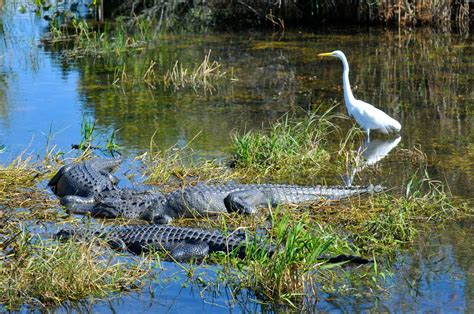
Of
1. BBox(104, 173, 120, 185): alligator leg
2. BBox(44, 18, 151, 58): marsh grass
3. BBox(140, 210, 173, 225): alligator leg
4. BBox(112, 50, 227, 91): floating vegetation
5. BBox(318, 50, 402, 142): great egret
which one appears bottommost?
BBox(140, 210, 173, 225): alligator leg

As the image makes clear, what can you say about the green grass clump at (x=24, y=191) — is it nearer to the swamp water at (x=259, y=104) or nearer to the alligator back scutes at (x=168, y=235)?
the swamp water at (x=259, y=104)

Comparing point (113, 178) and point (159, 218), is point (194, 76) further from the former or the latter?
point (159, 218)

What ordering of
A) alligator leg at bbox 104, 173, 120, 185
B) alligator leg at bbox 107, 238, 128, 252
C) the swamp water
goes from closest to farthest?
the swamp water → alligator leg at bbox 107, 238, 128, 252 → alligator leg at bbox 104, 173, 120, 185

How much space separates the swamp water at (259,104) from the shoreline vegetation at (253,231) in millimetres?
118

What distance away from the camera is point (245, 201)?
22.9 ft

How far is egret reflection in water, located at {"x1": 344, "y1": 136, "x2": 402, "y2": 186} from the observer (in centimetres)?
798

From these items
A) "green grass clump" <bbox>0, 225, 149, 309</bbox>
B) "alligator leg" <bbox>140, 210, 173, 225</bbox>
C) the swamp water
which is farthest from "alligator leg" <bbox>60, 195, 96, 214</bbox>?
"green grass clump" <bbox>0, 225, 149, 309</bbox>

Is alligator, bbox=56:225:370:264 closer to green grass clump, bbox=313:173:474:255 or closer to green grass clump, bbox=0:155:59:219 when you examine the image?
green grass clump, bbox=313:173:474:255

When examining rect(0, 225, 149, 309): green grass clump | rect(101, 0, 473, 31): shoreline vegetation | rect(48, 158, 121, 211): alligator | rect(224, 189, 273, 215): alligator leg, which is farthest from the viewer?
rect(101, 0, 473, 31): shoreline vegetation

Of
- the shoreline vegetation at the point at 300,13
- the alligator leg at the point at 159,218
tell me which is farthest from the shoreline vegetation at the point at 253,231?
the shoreline vegetation at the point at 300,13

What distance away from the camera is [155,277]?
5656mm

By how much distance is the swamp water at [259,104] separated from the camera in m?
5.48

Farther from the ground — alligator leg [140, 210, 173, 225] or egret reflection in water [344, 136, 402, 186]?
egret reflection in water [344, 136, 402, 186]

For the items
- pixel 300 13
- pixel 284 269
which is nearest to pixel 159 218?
pixel 284 269
